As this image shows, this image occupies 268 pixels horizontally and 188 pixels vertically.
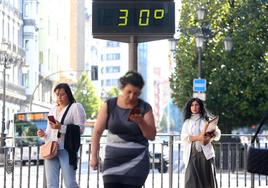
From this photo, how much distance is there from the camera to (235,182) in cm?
2152

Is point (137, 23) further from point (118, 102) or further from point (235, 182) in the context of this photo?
point (235, 182)

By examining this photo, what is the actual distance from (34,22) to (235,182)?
66186 millimetres

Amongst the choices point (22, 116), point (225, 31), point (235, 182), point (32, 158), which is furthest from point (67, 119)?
point (22, 116)

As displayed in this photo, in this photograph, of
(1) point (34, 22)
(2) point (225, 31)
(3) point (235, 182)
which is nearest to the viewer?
(3) point (235, 182)

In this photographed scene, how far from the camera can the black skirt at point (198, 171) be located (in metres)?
13.1

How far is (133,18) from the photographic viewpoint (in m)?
11.9

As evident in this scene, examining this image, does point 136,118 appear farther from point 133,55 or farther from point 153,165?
point 153,165

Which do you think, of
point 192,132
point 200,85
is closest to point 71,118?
point 192,132

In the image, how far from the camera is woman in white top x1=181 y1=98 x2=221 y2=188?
12.8 metres

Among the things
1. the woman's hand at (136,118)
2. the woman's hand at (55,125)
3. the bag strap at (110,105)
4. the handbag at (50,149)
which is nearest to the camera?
the woman's hand at (136,118)

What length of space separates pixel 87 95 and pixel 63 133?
313 feet

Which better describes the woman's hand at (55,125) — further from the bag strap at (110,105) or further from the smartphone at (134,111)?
the smartphone at (134,111)

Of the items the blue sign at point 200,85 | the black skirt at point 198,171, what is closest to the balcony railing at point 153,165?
the black skirt at point 198,171

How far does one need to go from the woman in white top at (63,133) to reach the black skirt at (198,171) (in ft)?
7.28
